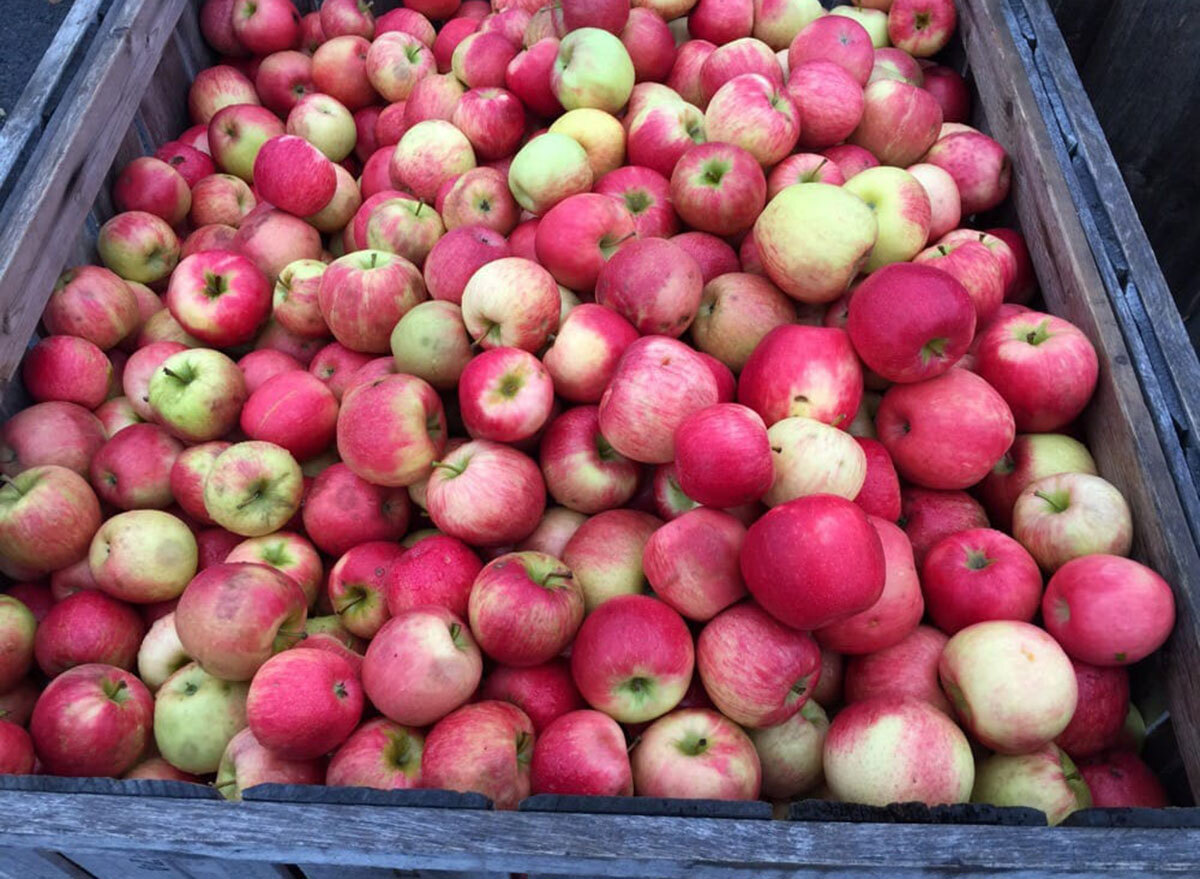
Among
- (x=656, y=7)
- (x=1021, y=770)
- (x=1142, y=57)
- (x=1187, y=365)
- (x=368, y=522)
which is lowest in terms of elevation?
(x=368, y=522)

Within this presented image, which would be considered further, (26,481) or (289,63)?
(289,63)

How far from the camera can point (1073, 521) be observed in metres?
1.75

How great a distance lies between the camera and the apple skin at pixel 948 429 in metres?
1.81

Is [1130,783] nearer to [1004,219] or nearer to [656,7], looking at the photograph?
[1004,219]

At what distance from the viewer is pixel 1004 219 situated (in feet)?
8.46

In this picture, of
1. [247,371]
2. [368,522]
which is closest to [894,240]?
[368,522]

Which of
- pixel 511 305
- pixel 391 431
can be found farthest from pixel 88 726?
pixel 511 305

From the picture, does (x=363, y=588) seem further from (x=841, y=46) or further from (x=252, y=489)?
(x=841, y=46)

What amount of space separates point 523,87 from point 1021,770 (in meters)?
2.24

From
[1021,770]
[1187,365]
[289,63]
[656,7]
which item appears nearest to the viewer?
[1021,770]

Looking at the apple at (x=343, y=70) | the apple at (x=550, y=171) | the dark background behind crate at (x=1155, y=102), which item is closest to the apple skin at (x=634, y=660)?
the apple at (x=550, y=171)

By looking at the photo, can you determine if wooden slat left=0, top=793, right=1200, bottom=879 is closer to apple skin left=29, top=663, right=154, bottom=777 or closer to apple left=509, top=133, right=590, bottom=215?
apple skin left=29, top=663, right=154, bottom=777

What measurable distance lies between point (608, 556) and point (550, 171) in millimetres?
1072

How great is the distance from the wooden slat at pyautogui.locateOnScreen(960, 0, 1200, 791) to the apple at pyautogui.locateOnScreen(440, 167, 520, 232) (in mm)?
1424
